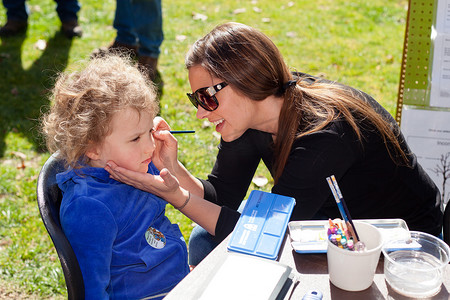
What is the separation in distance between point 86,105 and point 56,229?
1.52 feet

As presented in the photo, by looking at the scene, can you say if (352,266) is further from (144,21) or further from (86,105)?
(144,21)

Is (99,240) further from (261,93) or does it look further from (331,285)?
(261,93)

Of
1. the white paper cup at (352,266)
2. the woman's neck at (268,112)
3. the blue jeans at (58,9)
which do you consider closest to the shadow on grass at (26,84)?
the blue jeans at (58,9)

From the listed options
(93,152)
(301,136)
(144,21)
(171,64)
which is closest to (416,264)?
(301,136)

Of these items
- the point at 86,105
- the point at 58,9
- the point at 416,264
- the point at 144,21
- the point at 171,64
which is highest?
the point at 86,105

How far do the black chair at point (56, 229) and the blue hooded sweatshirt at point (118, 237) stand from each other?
0.04 m

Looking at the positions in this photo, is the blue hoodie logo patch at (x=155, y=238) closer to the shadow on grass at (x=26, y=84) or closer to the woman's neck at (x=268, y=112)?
the woman's neck at (x=268, y=112)

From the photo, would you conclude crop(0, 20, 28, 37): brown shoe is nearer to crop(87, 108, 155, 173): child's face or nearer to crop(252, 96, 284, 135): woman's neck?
crop(252, 96, 284, 135): woman's neck

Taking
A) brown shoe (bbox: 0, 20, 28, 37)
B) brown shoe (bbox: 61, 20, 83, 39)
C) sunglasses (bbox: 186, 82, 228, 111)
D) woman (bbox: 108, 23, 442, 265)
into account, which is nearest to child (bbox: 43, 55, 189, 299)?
woman (bbox: 108, 23, 442, 265)

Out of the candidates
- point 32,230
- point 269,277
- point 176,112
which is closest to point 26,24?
point 176,112

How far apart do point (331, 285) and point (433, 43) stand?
6.76 ft

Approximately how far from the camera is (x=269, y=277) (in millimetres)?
1463

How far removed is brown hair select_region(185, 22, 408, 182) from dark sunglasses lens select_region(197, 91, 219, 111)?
10 cm

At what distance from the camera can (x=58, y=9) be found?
6.15 metres
